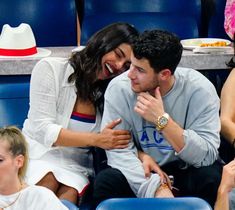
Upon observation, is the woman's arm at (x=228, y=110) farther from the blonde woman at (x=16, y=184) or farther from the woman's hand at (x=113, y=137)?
Result: the blonde woman at (x=16, y=184)

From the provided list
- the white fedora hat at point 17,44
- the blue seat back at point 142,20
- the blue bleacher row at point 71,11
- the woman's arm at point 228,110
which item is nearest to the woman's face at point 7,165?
the woman's arm at point 228,110

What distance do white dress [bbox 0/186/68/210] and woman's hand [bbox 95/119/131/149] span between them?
44cm

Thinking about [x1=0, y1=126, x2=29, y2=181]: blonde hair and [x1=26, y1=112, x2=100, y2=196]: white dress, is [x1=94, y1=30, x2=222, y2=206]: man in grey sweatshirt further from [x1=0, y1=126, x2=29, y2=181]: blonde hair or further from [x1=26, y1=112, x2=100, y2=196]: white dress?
[x1=0, y1=126, x2=29, y2=181]: blonde hair

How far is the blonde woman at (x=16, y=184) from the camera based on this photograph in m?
1.57

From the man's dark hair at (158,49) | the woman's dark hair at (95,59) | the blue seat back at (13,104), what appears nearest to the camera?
the man's dark hair at (158,49)

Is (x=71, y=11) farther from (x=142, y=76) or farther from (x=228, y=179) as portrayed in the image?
(x=228, y=179)

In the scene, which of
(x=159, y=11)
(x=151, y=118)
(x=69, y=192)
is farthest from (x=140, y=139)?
(x=159, y=11)

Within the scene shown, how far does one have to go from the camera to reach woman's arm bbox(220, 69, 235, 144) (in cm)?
215

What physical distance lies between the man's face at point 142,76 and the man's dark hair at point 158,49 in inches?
0.7

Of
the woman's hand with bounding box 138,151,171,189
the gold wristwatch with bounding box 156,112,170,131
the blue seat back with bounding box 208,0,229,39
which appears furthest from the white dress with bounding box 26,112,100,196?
the blue seat back with bounding box 208,0,229,39

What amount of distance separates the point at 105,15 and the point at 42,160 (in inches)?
40.4

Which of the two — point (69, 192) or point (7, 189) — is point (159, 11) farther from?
point (7, 189)

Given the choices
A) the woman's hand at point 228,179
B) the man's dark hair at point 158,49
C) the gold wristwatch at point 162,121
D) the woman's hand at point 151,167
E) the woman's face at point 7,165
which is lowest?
the woman's hand at point 151,167

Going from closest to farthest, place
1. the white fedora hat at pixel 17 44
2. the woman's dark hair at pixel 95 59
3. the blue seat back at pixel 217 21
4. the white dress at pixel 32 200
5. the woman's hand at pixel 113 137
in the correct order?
the white dress at pixel 32 200
the woman's hand at pixel 113 137
the woman's dark hair at pixel 95 59
the white fedora hat at pixel 17 44
the blue seat back at pixel 217 21
